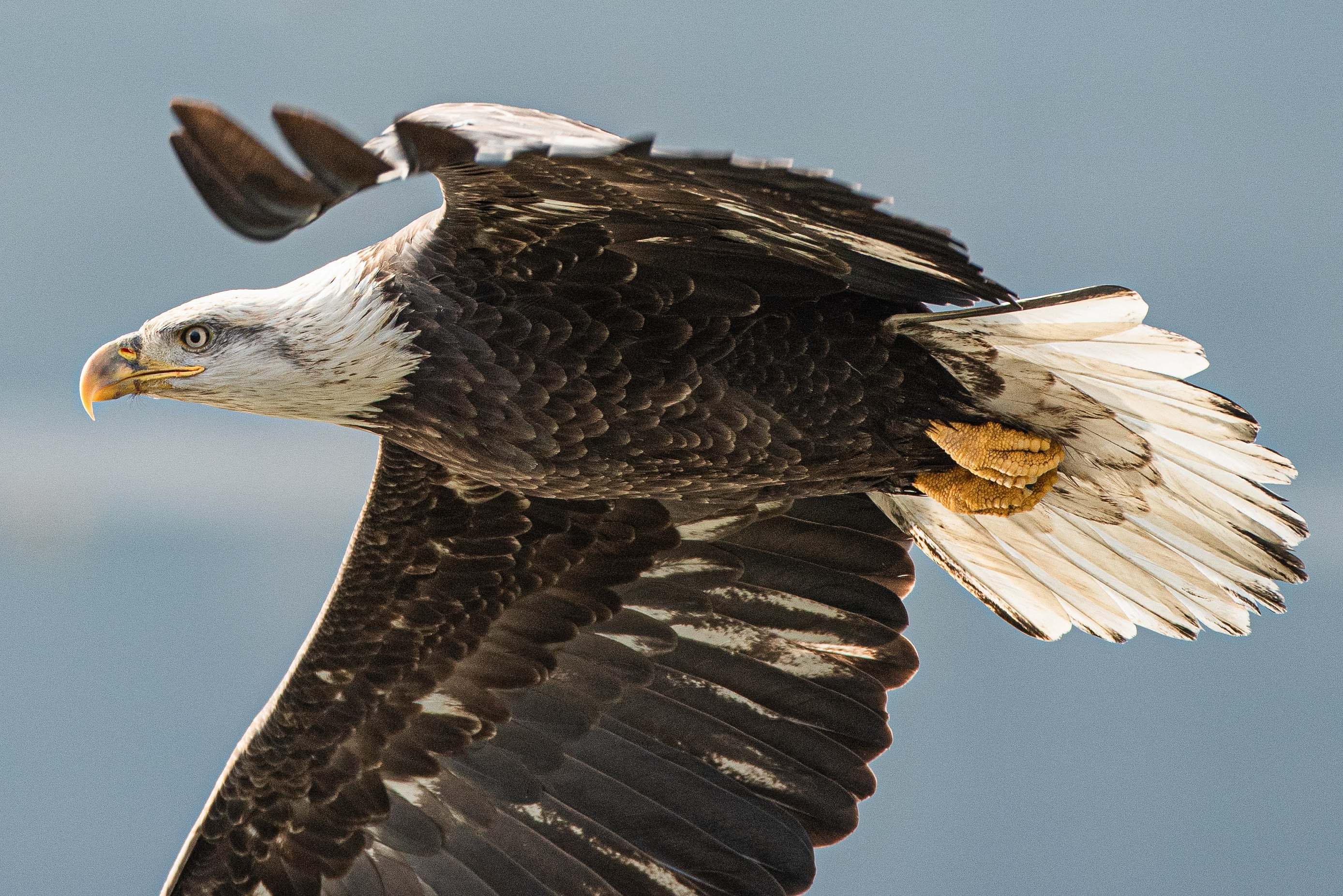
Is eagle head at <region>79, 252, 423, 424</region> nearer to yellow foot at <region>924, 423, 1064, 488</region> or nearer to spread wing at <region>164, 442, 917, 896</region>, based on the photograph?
spread wing at <region>164, 442, 917, 896</region>

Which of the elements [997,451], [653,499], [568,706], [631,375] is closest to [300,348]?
[631,375]

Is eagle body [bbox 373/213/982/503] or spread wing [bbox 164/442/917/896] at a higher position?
eagle body [bbox 373/213/982/503]

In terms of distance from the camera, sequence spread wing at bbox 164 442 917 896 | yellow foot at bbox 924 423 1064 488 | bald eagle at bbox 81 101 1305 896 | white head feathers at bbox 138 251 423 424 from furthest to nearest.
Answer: spread wing at bbox 164 442 917 896, yellow foot at bbox 924 423 1064 488, white head feathers at bbox 138 251 423 424, bald eagle at bbox 81 101 1305 896

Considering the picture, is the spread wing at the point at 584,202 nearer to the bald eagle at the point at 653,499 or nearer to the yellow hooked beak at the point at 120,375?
the bald eagle at the point at 653,499

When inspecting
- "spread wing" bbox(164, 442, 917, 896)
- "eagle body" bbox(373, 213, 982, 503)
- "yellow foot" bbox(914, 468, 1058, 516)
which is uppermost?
"yellow foot" bbox(914, 468, 1058, 516)

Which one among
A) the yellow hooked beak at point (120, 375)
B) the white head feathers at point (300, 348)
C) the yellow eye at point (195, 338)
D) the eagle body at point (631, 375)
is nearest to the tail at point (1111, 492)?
the eagle body at point (631, 375)

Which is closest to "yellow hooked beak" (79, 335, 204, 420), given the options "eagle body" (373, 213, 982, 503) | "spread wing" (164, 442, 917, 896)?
"eagle body" (373, 213, 982, 503)

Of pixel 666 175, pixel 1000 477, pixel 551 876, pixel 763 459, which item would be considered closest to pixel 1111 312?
pixel 1000 477

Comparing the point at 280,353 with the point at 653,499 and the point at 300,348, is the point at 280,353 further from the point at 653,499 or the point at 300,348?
the point at 653,499
